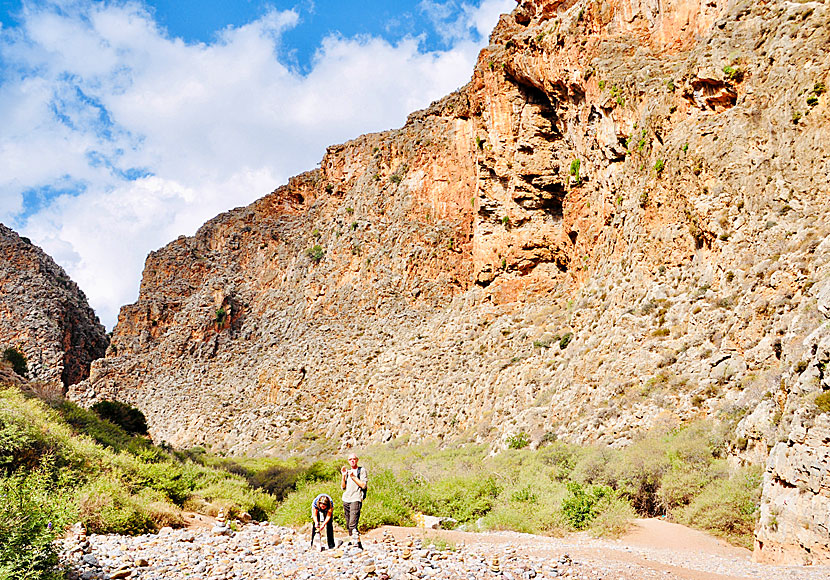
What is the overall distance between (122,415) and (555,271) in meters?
26.0

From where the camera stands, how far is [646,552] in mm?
9125

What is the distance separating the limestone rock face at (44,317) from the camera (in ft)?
180

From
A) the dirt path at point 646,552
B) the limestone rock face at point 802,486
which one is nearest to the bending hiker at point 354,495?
the dirt path at point 646,552

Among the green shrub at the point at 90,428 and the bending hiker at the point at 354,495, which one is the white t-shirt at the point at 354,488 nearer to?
the bending hiker at the point at 354,495

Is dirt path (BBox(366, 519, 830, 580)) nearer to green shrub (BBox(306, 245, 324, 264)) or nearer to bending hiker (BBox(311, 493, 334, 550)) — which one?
bending hiker (BBox(311, 493, 334, 550))

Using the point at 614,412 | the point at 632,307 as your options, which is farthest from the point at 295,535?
the point at 632,307

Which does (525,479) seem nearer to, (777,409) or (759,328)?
(777,409)

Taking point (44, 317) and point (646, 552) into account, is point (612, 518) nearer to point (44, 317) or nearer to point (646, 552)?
point (646, 552)

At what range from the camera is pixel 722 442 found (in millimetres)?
13055

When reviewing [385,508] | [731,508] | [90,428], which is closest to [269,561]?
[385,508]

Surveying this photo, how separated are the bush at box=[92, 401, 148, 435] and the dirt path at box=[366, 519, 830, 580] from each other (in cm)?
2458

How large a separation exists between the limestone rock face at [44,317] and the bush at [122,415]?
21.8 m

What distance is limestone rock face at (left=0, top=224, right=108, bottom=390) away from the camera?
180 feet

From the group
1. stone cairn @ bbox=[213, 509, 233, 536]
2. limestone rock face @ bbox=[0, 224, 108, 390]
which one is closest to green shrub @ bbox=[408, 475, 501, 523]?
stone cairn @ bbox=[213, 509, 233, 536]
